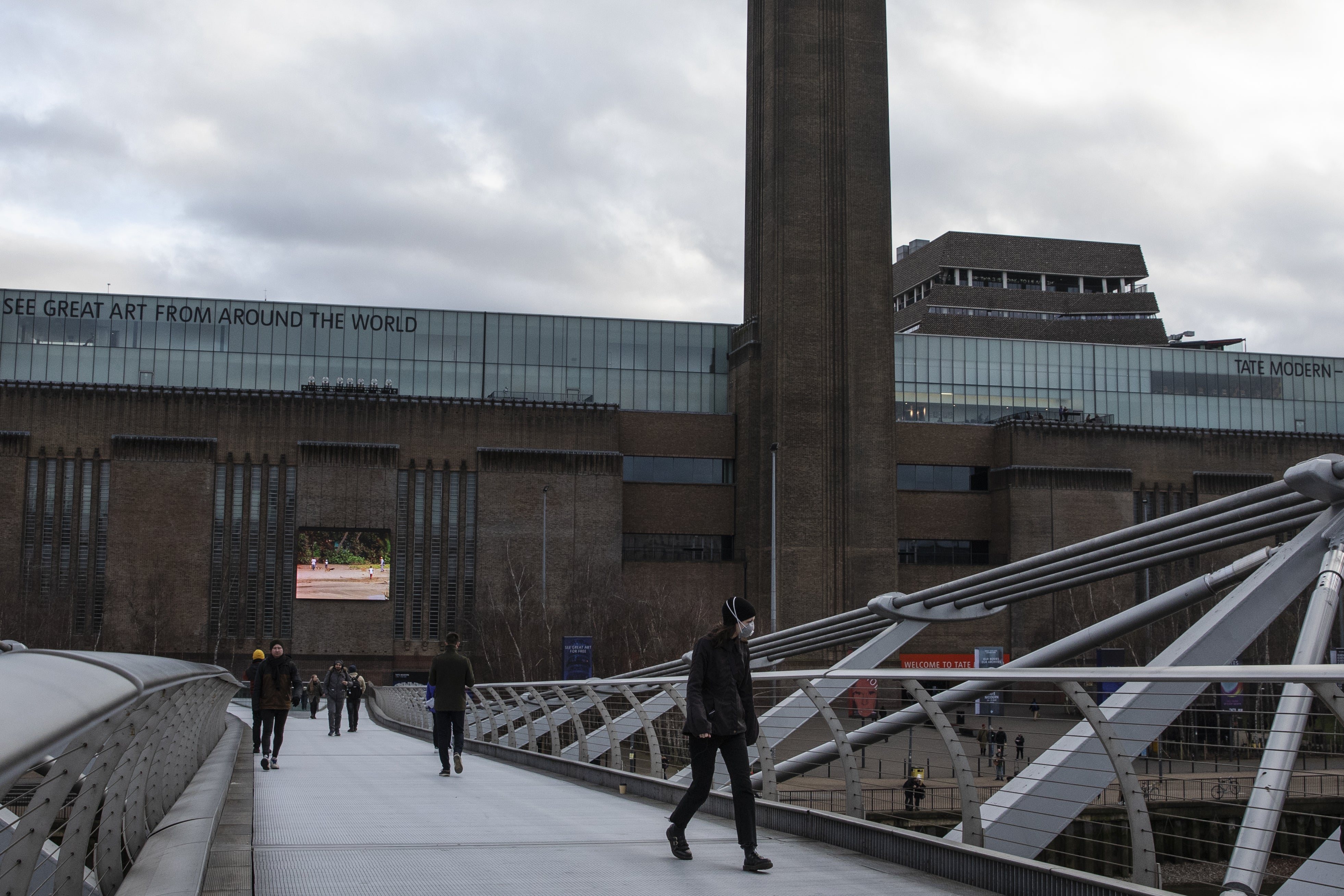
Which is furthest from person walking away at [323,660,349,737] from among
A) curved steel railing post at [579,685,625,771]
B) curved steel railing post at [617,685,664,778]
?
curved steel railing post at [617,685,664,778]

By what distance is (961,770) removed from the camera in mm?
7516

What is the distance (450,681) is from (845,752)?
7.34 meters

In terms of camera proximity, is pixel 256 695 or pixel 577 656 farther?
pixel 577 656

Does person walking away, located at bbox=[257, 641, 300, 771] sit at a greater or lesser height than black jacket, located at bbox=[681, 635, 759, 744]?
lesser

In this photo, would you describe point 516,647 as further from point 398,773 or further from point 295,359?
point 398,773

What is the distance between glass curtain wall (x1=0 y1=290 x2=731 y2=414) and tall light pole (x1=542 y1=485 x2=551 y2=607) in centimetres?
550

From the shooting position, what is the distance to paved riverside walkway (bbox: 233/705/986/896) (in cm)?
677

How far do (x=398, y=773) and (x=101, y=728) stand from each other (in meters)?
11.1

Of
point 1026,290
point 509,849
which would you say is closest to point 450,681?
point 509,849

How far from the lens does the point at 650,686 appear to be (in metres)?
12.2

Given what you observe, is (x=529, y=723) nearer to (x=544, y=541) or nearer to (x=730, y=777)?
(x=730, y=777)

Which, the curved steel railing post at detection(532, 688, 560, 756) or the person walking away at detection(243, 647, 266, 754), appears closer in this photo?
the curved steel railing post at detection(532, 688, 560, 756)

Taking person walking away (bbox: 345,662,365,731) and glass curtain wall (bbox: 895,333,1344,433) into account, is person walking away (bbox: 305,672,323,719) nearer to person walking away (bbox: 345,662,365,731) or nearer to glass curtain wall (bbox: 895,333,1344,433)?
person walking away (bbox: 345,662,365,731)

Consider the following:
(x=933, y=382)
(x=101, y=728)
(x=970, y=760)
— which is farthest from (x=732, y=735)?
(x=933, y=382)
